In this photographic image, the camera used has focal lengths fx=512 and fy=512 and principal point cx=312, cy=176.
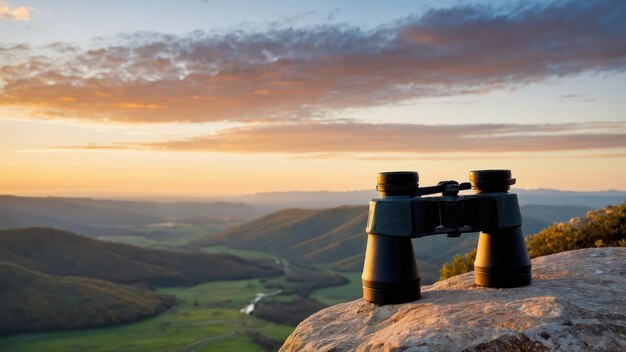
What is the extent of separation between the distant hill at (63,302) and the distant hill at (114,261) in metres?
24.5

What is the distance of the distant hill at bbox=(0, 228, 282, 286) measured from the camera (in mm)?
171250

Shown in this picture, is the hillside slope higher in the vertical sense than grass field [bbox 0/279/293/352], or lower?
higher

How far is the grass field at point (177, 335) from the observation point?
9581cm

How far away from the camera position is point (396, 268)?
558cm

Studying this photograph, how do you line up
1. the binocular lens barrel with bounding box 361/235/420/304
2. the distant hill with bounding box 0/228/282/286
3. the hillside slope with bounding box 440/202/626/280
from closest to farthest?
the binocular lens barrel with bounding box 361/235/420/304, the hillside slope with bounding box 440/202/626/280, the distant hill with bounding box 0/228/282/286

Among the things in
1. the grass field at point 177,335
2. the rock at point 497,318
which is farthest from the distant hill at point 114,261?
the rock at point 497,318

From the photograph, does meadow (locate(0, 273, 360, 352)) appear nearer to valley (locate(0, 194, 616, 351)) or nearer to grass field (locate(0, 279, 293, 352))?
grass field (locate(0, 279, 293, 352))

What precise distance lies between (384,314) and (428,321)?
0.85 metres

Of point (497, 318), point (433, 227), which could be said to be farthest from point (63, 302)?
point (497, 318)

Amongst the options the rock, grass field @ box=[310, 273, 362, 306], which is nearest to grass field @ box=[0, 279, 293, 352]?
grass field @ box=[310, 273, 362, 306]

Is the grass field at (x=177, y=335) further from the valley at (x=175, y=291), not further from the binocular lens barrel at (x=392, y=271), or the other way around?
the binocular lens barrel at (x=392, y=271)

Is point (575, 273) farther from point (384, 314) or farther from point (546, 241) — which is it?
point (546, 241)

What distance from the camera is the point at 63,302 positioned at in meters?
130

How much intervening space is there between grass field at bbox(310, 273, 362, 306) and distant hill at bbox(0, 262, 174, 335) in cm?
4072
